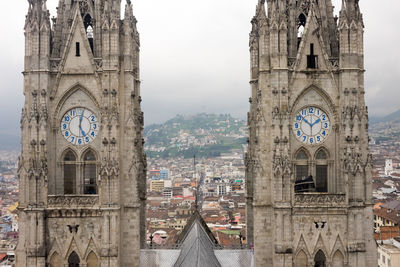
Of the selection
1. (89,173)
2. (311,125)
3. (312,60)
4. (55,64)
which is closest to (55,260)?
(89,173)

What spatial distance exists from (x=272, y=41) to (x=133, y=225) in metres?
16.2

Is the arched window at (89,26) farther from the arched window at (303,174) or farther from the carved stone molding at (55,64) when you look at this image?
the arched window at (303,174)

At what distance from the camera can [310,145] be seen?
1455 inches

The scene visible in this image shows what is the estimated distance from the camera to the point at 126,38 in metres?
37.2

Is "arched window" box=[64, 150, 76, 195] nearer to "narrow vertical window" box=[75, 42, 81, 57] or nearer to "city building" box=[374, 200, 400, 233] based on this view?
"narrow vertical window" box=[75, 42, 81, 57]

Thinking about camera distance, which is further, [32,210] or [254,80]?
[254,80]

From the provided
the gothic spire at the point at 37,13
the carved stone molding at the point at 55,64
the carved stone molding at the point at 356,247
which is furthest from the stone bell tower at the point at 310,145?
the gothic spire at the point at 37,13

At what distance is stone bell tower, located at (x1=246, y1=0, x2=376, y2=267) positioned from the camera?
35.8 m

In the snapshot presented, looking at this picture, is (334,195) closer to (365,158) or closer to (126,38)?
Result: (365,158)

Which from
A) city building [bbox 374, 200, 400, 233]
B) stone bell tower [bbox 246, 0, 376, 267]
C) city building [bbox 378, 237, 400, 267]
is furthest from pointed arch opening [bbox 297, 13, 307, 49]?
city building [bbox 374, 200, 400, 233]

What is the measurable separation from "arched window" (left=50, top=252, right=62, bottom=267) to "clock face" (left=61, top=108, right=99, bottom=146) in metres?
7.83

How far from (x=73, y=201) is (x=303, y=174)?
53.1ft

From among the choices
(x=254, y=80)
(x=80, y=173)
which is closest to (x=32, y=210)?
(x=80, y=173)

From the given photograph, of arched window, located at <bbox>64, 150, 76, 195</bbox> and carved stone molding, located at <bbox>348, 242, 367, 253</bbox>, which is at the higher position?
arched window, located at <bbox>64, 150, 76, 195</bbox>
